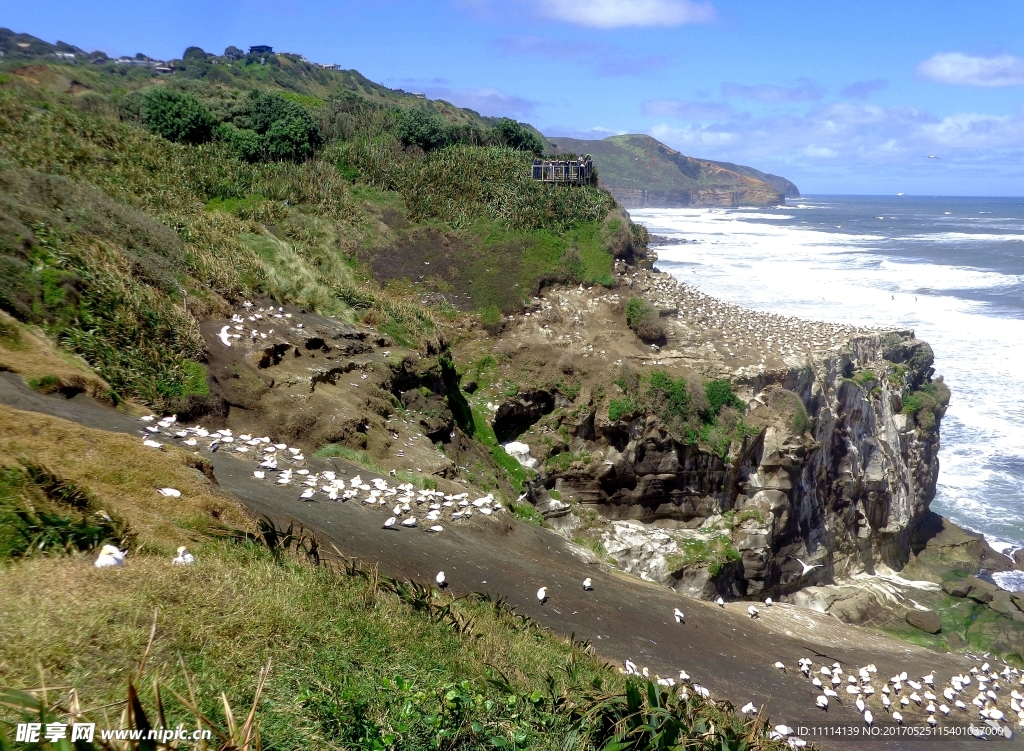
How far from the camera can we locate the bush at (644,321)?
17750 mm

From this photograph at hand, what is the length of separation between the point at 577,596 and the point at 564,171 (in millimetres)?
19956

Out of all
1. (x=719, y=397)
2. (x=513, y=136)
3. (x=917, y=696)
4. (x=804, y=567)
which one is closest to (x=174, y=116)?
(x=513, y=136)

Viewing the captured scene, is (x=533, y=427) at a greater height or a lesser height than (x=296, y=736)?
lesser

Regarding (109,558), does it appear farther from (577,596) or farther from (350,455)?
(350,455)

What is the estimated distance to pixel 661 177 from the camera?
135 metres

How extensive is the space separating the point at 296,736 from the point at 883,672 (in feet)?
29.3

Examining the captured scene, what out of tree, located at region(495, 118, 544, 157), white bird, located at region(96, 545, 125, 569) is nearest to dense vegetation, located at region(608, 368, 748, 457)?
white bird, located at region(96, 545, 125, 569)

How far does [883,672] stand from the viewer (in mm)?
9234

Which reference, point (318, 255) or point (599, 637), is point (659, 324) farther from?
point (599, 637)

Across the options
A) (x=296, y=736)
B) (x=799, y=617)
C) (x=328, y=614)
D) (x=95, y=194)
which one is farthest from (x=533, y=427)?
(x=296, y=736)

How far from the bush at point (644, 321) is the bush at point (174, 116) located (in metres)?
15.1

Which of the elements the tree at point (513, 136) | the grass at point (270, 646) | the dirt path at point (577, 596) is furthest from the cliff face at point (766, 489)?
the tree at point (513, 136)

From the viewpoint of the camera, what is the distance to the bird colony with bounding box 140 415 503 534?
799cm

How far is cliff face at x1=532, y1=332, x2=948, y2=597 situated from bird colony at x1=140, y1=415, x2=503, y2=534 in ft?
17.3
